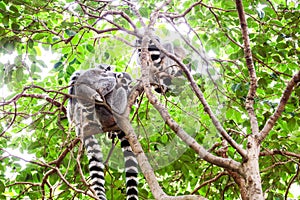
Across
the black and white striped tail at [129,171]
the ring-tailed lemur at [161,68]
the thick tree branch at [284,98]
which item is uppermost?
the ring-tailed lemur at [161,68]

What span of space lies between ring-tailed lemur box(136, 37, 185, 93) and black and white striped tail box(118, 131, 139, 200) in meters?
0.66

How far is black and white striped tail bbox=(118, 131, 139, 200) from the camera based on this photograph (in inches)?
156

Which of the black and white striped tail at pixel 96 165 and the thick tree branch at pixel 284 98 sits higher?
the black and white striped tail at pixel 96 165

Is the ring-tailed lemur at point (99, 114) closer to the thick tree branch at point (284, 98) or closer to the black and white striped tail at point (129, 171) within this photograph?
the black and white striped tail at point (129, 171)

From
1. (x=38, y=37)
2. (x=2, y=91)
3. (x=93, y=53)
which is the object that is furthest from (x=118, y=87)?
(x=2, y=91)

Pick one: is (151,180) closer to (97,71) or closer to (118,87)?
(118,87)

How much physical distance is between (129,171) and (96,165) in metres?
0.34

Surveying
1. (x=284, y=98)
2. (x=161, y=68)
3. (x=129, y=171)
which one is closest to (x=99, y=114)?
(x=129, y=171)

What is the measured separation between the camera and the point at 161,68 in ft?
17.1

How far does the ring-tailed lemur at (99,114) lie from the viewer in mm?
3996

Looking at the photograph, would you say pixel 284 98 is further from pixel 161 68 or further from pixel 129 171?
pixel 161 68

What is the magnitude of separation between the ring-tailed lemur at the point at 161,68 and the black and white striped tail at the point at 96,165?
2.93 ft

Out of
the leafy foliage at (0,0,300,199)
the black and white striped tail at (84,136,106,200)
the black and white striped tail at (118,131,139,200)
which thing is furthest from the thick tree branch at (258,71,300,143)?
the black and white striped tail at (84,136,106,200)

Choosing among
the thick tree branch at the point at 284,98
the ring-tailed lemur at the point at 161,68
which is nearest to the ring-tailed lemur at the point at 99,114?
the ring-tailed lemur at the point at 161,68
